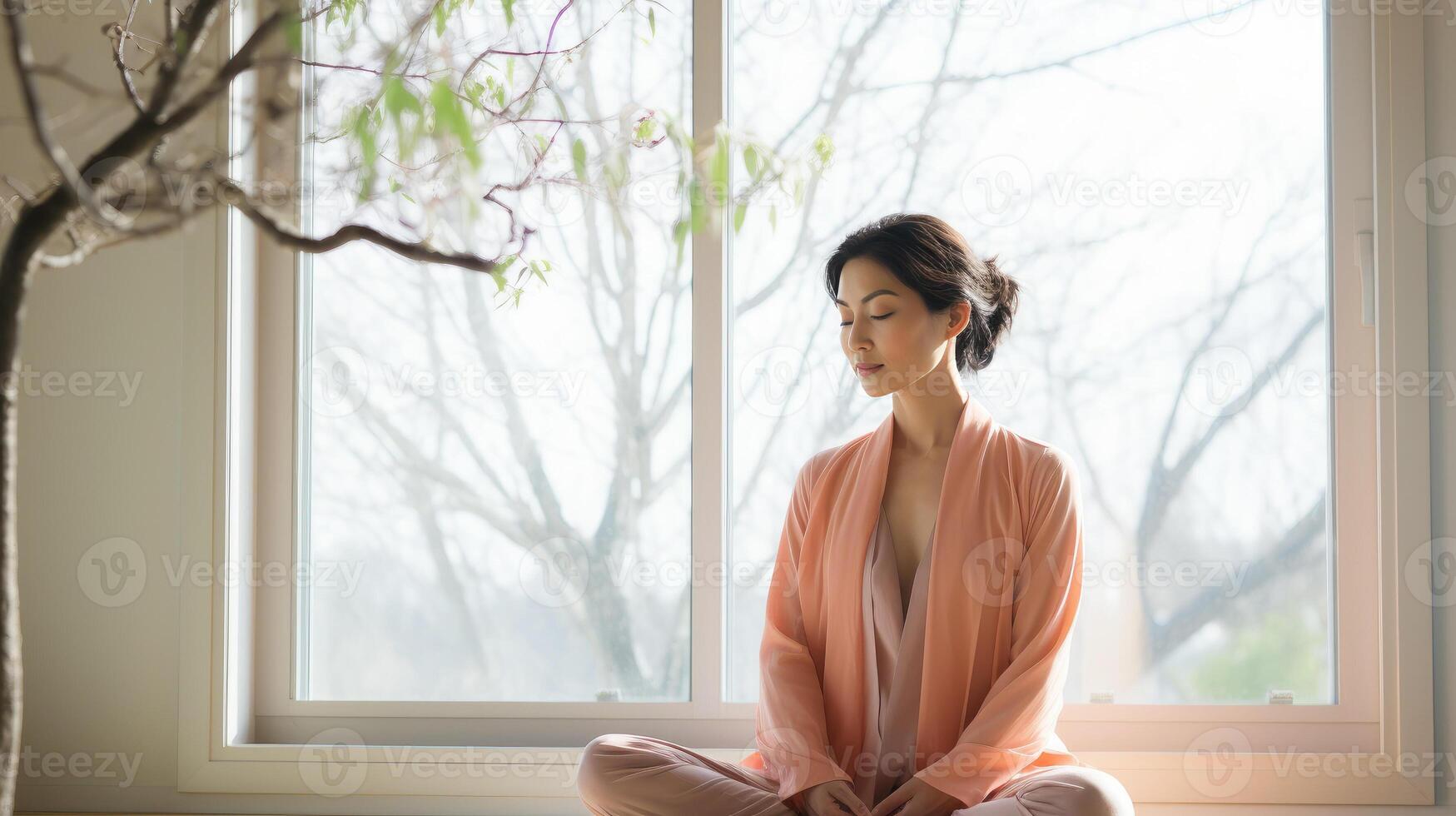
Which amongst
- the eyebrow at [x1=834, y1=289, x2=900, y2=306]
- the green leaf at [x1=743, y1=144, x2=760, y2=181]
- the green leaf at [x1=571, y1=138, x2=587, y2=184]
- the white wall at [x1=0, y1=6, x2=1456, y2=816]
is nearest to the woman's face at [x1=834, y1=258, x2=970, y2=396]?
the eyebrow at [x1=834, y1=289, x2=900, y2=306]

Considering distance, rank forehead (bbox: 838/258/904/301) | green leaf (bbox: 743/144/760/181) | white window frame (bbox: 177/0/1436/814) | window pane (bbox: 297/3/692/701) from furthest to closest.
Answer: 1. window pane (bbox: 297/3/692/701)
2. white window frame (bbox: 177/0/1436/814)
3. forehead (bbox: 838/258/904/301)
4. green leaf (bbox: 743/144/760/181)

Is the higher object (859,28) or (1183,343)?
(859,28)

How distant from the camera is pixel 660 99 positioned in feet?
7.54

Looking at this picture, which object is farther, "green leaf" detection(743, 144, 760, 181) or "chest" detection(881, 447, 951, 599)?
"chest" detection(881, 447, 951, 599)

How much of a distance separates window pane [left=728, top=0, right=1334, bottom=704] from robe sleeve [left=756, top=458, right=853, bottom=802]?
33cm

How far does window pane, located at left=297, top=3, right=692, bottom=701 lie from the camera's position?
7.49 feet

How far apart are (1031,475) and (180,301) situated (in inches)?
71.7

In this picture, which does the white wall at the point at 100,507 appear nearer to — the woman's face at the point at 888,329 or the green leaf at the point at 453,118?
the woman's face at the point at 888,329

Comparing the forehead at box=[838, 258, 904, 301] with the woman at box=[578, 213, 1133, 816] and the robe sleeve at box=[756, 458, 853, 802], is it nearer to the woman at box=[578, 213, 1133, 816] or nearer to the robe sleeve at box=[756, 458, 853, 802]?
the woman at box=[578, 213, 1133, 816]

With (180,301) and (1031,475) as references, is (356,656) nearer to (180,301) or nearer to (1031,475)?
(180,301)

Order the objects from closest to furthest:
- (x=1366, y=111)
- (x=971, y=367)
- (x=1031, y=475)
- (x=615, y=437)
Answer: (x=1031, y=475), (x=971, y=367), (x=1366, y=111), (x=615, y=437)

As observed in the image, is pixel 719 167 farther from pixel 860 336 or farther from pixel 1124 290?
pixel 1124 290

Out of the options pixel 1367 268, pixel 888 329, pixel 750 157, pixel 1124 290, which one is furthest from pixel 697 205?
pixel 1367 268

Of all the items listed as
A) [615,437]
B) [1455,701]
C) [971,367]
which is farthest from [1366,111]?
[615,437]
